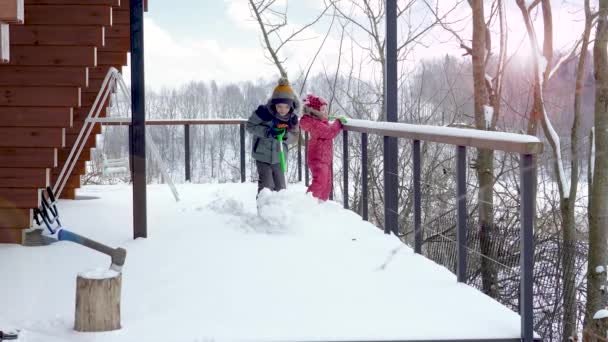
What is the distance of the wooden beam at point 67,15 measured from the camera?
224 inches

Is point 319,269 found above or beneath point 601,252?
above

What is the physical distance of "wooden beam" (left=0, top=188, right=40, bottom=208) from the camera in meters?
5.76

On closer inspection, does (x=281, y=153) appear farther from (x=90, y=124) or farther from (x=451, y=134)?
(x=451, y=134)

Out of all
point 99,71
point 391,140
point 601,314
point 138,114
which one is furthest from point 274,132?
point 601,314

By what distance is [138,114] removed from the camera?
5668 millimetres

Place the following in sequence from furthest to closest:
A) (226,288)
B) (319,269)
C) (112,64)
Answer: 1. (112,64)
2. (319,269)
3. (226,288)

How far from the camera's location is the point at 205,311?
3.88 metres

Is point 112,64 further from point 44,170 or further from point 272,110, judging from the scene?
point 44,170

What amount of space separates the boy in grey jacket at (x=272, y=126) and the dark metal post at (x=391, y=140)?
90 cm

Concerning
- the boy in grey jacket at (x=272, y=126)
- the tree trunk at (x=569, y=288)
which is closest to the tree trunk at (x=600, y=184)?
the tree trunk at (x=569, y=288)

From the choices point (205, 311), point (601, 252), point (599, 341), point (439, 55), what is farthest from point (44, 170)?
point (439, 55)

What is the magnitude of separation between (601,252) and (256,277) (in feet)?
30.7

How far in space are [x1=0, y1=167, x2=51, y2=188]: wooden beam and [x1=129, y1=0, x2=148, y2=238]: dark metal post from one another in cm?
72

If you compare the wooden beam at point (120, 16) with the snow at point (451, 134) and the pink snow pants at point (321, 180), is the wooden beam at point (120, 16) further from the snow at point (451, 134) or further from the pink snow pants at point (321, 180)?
the snow at point (451, 134)
